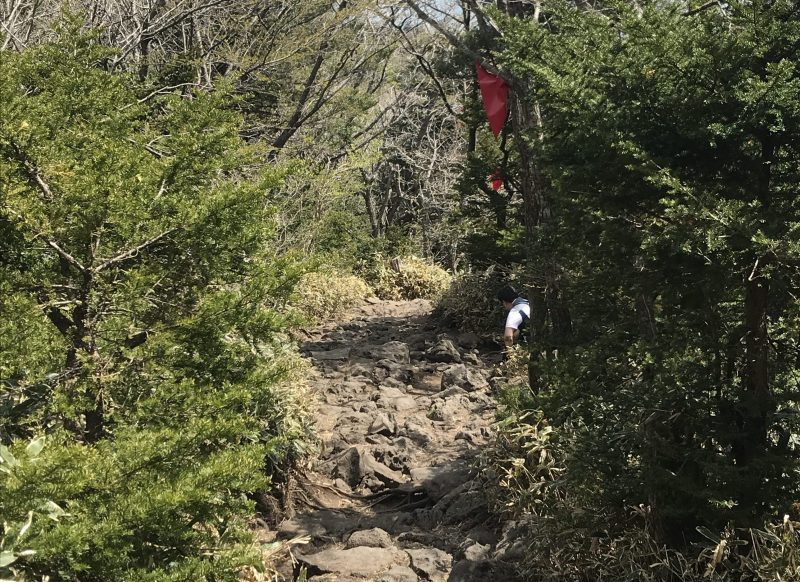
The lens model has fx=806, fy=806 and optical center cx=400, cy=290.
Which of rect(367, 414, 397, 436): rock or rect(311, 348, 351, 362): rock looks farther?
rect(311, 348, 351, 362): rock

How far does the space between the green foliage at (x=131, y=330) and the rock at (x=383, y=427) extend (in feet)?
11.8

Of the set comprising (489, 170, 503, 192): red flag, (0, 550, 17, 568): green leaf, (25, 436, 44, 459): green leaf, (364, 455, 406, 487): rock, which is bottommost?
(364, 455, 406, 487): rock

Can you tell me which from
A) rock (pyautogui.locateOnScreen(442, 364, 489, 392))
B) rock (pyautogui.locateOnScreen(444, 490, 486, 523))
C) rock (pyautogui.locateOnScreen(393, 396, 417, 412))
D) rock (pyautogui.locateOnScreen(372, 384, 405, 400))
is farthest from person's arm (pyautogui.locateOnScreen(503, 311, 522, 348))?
rock (pyautogui.locateOnScreen(444, 490, 486, 523))


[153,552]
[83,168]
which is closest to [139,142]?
[83,168]

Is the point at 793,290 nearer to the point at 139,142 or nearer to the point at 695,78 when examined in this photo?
the point at 695,78

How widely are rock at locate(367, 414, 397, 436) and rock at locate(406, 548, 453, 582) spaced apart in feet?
7.99

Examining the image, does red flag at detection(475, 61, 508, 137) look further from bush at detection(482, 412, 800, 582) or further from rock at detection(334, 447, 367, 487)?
rock at detection(334, 447, 367, 487)

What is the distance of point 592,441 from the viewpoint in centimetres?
402

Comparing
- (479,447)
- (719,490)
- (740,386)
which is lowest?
(479,447)

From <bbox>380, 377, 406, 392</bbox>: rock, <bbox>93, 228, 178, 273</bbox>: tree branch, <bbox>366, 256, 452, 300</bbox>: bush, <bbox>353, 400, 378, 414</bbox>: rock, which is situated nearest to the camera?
<bbox>93, 228, 178, 273</bbox>: tree branch

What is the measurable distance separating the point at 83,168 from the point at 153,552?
→ 5.55ft

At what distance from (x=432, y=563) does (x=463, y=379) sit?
4226mm

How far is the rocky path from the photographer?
4.95 metres

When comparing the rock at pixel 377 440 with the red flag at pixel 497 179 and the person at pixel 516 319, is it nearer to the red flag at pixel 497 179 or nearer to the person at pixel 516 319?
the person at pixel 516 319
